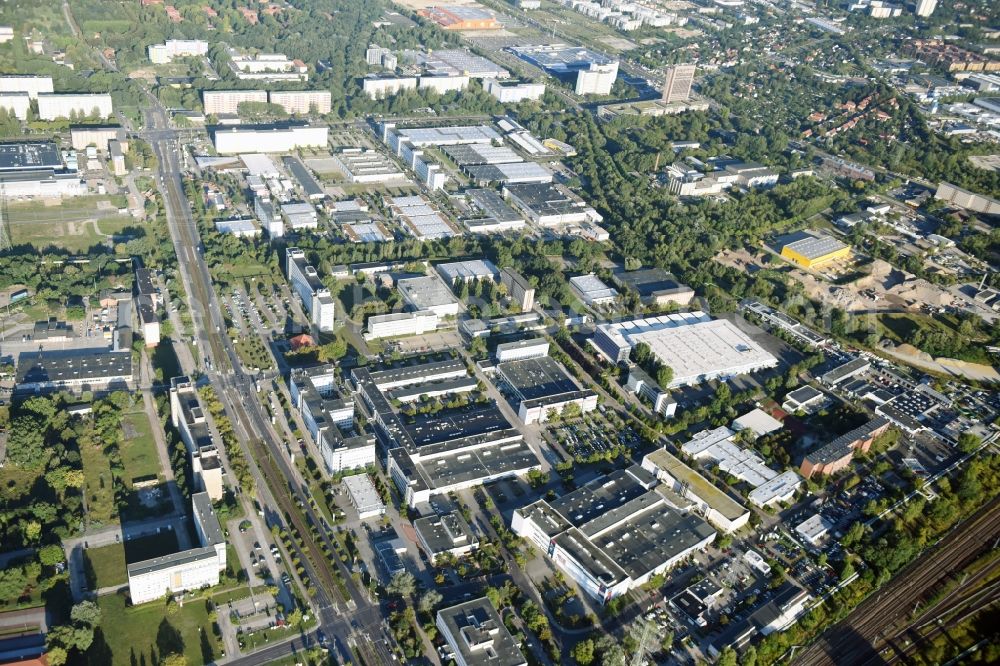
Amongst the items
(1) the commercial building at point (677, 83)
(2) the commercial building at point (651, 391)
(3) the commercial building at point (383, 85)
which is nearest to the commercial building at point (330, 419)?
(2) the commercial building at point (651, 391)

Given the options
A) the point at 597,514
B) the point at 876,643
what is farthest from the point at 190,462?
Result: the point at 876,643

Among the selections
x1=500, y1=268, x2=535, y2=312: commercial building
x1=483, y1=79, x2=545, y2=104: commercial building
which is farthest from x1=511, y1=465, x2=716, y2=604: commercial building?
x1=483, y1=79, x2=545, y2=104: commercial building

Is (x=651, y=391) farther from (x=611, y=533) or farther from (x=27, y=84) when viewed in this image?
(x=27, y=84)

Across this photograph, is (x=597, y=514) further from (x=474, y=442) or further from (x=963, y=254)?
(x=963, y=254)

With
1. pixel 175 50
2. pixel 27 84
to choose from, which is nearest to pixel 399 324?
pixel 27 84

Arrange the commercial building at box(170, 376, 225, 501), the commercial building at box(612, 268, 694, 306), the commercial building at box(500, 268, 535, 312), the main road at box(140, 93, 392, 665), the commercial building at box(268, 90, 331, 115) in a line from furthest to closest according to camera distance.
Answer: the commercial building at box(268, 90, 331, 115) → the commercial building at box(612, 268, 694, 306) → the commercial building at box(500, 268, 535, 312) → the commercial building at box(170, 376, 225, 501) → the main road at box(140, 93, 392, 665)

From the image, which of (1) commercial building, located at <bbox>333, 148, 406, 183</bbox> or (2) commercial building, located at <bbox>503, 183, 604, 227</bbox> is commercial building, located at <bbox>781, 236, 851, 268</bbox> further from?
(1) commercial building, located at <bbox>333, 148, 406, 183</bbox>

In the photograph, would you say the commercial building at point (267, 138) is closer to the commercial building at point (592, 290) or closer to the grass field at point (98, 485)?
the commercial building at point (592, 290)
